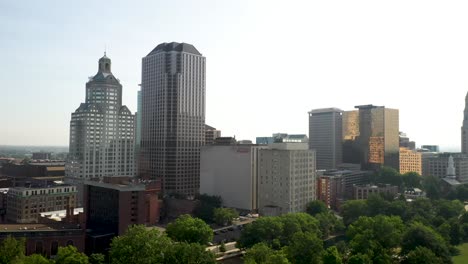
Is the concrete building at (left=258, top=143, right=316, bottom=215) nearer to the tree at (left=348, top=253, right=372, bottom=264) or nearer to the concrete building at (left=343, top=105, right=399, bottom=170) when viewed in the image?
the tree at (left=348, top=253, right=372, bottom=264)

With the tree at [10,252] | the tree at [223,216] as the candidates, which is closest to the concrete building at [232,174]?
the tree at [223,216]

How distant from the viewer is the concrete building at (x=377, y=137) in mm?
189750

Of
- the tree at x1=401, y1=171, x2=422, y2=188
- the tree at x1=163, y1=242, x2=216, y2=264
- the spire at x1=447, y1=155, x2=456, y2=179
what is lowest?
the tree at x1=163, y1=242, x2=216, y2=264

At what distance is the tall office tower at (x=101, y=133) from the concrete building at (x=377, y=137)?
344 feet

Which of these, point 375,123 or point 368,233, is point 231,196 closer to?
point 368,233

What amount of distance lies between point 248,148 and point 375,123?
91434 millimetres

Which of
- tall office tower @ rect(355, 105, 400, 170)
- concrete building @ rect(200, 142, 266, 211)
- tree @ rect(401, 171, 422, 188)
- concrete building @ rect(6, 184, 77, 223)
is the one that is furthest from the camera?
tall office tower @ rect(355, 105, 400, 170)

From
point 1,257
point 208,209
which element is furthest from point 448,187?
point 1,257

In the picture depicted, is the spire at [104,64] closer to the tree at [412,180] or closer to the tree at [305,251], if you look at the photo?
the tree at [305,251]

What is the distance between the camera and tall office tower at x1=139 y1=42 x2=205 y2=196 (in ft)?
484

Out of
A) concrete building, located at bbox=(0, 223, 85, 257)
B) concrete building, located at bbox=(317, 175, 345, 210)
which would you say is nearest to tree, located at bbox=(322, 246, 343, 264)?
concrete building, located at bbox=(0, 223, 85, 257)

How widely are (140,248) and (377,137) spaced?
155535 millimetres

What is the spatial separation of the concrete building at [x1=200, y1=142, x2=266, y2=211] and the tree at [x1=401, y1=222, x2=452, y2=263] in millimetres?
54283

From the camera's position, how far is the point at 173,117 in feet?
487
